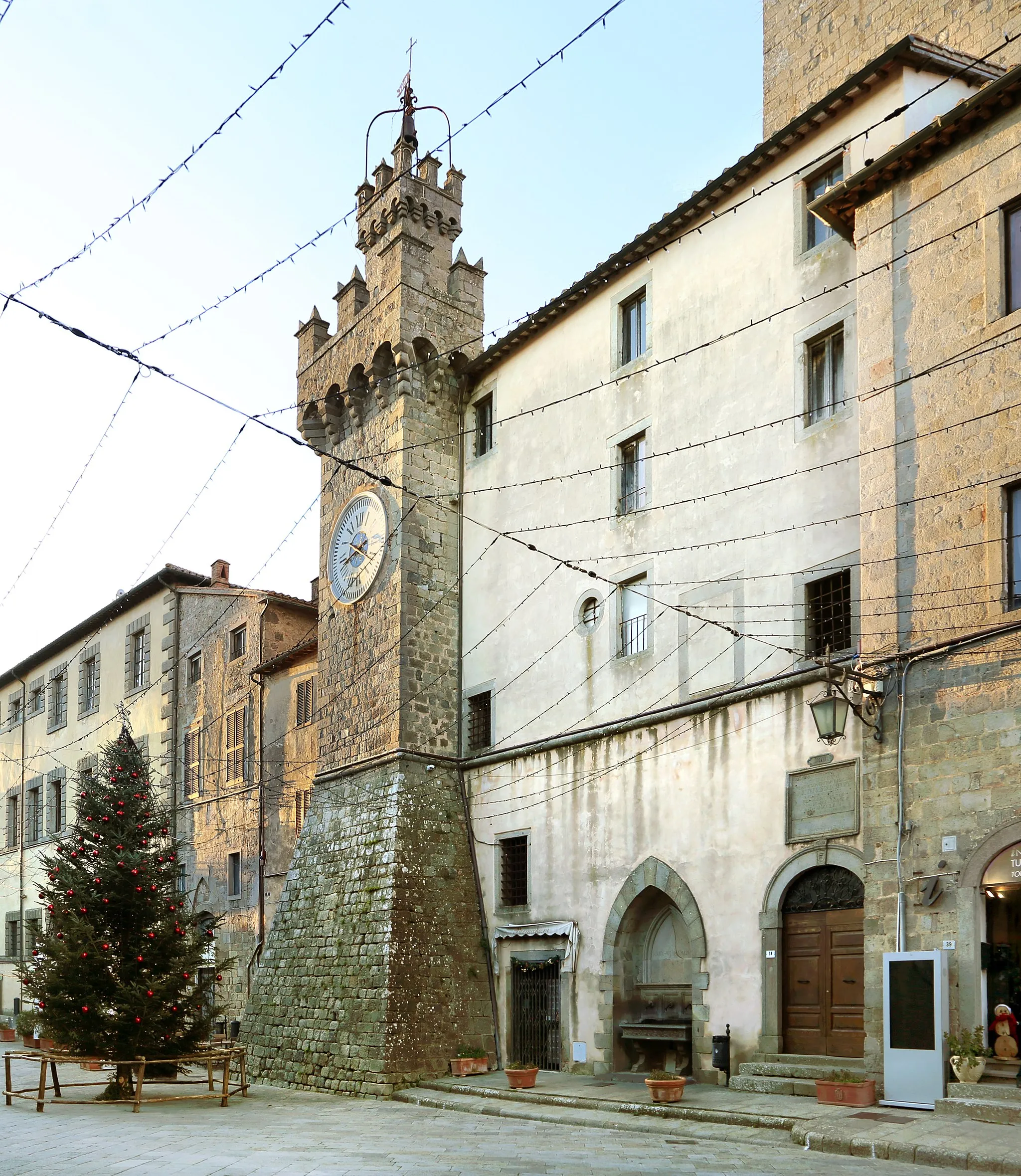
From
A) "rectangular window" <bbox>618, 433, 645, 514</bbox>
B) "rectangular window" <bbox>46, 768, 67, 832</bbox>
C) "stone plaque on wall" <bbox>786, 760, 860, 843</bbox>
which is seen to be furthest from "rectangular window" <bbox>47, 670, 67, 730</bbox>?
"stone plaque on wall" <bbox>786, 760, 860, 843</bbox>

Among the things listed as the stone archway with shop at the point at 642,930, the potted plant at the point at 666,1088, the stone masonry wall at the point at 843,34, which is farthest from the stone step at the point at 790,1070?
the stone masonry wall at the point at 843,34

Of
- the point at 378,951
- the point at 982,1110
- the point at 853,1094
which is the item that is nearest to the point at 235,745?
the point at 378,951

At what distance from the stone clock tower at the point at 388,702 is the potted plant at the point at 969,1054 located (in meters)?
9.09

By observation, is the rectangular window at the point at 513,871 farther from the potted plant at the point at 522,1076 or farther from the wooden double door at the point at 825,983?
the wooden double door at the point at 825,983

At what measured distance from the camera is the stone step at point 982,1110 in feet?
38.1

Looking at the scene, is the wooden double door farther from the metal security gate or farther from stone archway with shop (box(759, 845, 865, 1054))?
the metal security gate

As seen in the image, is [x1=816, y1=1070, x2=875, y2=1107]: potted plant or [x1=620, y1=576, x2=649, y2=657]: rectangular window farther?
[x1=620, y1=576, x2=649, y2=657]: rectangular window

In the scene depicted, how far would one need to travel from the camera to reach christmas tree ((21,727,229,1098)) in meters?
17.0

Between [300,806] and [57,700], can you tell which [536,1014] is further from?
[57,700]

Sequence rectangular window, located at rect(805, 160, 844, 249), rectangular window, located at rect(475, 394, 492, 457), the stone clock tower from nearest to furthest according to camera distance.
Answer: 1. rectangular window, located at rect(805, 160, 844, 249)
2. the stone clock tower
3. rectangular window, located at rect(475, 394, 492, 457)

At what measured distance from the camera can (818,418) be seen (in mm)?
16203

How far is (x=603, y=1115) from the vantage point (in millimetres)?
15008

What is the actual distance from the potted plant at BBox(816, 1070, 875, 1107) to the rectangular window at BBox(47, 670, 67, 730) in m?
28.7

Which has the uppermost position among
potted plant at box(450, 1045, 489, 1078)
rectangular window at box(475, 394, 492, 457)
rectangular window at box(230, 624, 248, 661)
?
rectangular window at box(475, 394, 492, 457)
